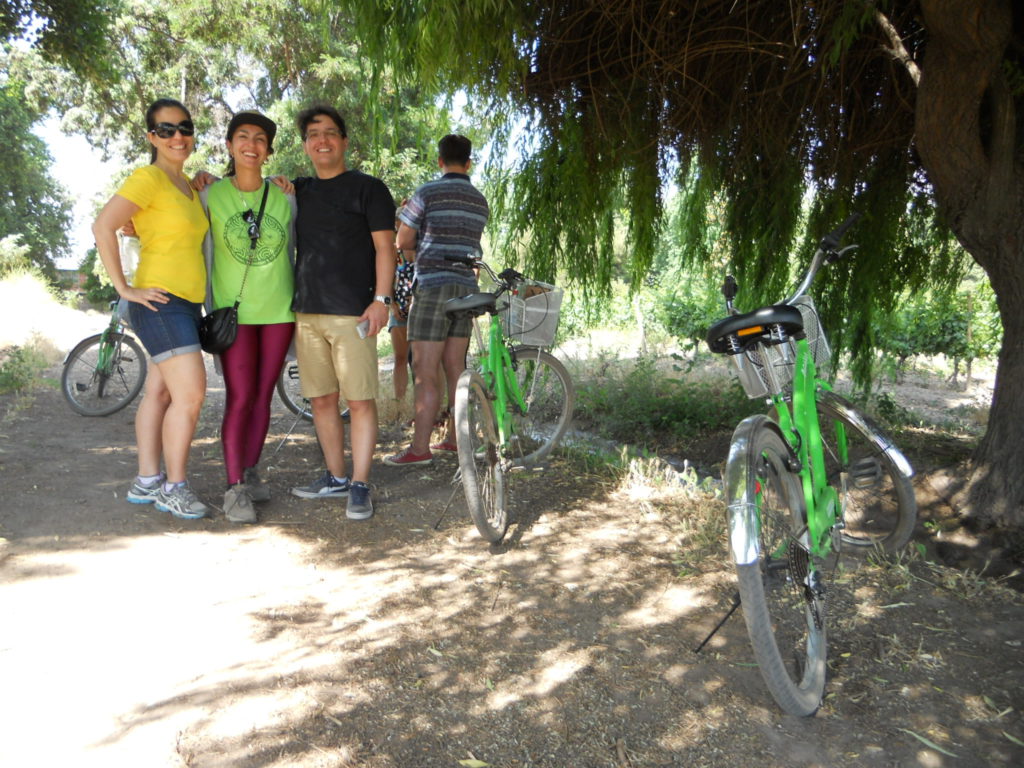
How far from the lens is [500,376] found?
15.2 feet

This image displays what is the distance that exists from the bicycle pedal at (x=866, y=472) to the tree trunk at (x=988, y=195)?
81 cm

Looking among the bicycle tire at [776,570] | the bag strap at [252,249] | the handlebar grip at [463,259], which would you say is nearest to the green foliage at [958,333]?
the handlebar grip at [463,259]

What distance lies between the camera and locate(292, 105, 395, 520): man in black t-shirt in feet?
13.0

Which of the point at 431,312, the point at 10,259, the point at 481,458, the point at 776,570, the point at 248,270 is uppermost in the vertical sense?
the point at 10,259

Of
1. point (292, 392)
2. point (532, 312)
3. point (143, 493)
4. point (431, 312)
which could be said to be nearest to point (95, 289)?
point (292, 392)

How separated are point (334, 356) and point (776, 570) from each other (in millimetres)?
2469

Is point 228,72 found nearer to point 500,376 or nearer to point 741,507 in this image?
point 500,376

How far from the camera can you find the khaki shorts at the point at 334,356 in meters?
4.02

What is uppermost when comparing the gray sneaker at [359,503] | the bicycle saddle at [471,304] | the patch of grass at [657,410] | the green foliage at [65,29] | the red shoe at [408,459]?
the green foliage at [65,29]

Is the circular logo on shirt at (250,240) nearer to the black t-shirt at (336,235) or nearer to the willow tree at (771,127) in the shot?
the black t-shirt at (336,235)

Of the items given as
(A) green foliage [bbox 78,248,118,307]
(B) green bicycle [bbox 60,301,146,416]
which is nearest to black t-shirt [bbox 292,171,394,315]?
(B) green bicycle [bbox 60,301,146,416]

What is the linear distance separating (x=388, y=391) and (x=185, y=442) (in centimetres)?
340

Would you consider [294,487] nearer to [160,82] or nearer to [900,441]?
[900,441]

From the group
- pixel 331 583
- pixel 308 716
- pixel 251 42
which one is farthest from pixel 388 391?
pixel 251 42
